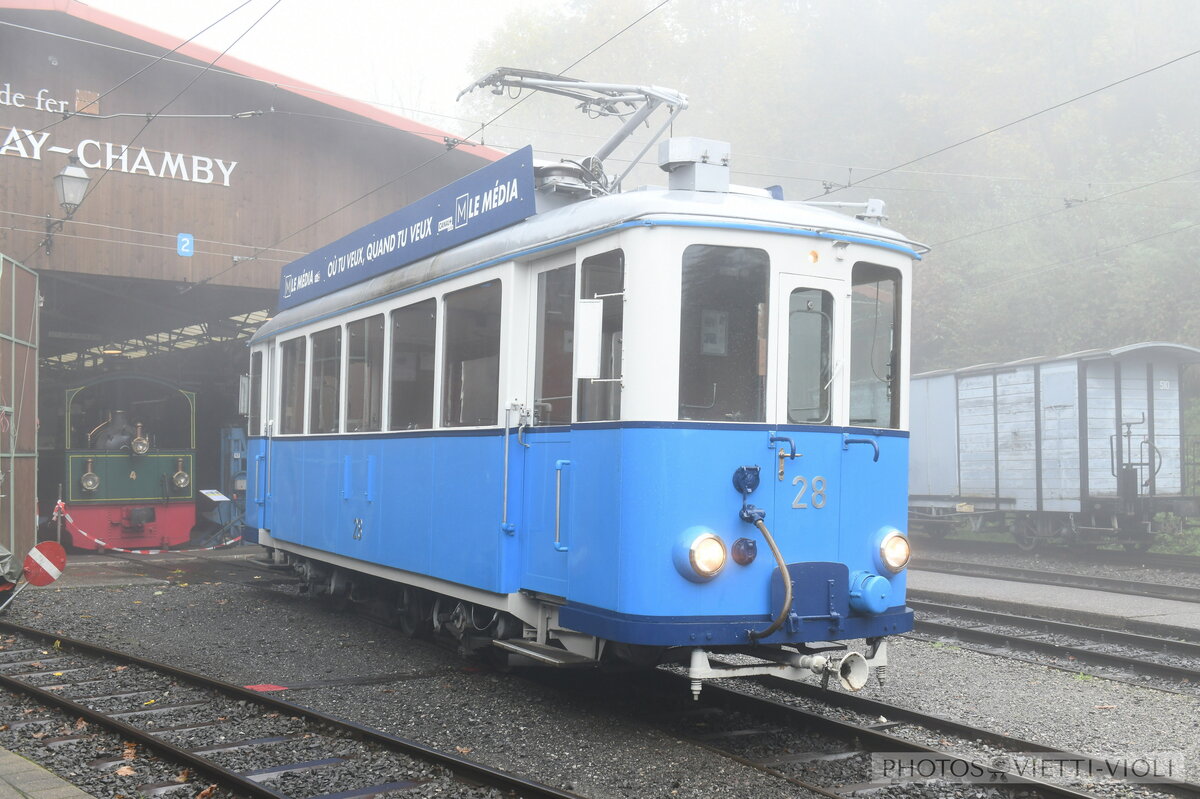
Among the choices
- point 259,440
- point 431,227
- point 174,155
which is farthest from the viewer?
point 174,155

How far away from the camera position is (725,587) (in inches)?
236

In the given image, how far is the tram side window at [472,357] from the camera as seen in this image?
723cm

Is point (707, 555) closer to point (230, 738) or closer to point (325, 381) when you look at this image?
point (230, 738)

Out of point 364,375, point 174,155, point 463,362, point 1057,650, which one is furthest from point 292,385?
point 174,155

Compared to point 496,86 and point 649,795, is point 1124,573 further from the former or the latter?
point 649,795

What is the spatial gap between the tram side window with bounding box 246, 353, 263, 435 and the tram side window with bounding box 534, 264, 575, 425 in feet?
20.1

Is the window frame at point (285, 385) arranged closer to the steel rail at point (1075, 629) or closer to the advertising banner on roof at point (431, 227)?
the advertising banner on roof at point (431, 227)

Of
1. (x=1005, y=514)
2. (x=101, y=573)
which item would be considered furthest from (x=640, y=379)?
(x=1005, y=514)

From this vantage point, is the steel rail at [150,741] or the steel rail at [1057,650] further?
the steel rail at [1057,650]

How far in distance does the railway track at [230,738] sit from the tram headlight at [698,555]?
1.31 metres

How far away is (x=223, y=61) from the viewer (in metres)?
18.0

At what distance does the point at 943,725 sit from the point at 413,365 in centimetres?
427

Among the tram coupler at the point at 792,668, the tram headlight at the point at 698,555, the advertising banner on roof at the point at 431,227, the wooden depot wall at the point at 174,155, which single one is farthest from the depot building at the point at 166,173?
the tram coupler at the point at 792,668

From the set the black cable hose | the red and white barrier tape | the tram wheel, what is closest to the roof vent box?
the black cable hose
